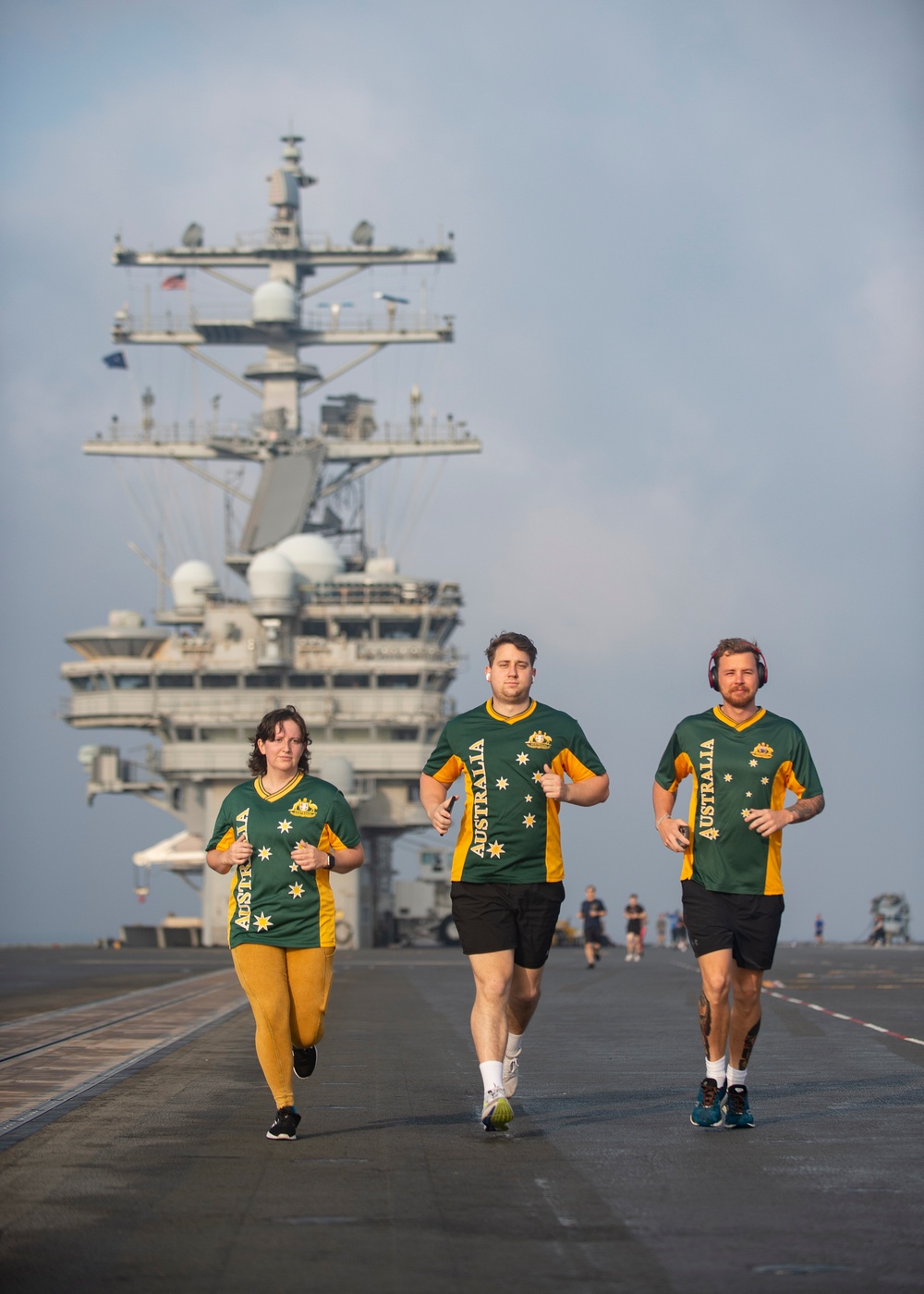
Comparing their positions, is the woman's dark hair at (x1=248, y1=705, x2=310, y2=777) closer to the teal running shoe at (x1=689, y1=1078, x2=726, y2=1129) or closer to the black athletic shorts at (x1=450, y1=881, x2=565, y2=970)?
the black athletic shorts at (x1=450, y1=881, x2=565, y2=970)

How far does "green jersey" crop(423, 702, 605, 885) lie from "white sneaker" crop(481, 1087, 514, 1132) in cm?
100

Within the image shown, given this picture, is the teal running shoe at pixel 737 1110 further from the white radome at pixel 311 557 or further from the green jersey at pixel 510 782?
the white radome at pixel 311 557

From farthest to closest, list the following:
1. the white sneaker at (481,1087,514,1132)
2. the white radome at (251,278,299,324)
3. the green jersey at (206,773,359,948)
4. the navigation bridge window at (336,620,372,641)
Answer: the white radome at (251,278,299,324) → the navigation bridge window at (336,620,372,641) → the green jersey at (206,773,359,948) → the white sneaker at (481,1087,514,1132)

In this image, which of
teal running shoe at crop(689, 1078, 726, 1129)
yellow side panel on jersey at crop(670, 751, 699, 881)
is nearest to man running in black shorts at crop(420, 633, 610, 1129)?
yellow side panel on jersey at crop(670, 751, 699, 881)

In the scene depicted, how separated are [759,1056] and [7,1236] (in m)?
8.02

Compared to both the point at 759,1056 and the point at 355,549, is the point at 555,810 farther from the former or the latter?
the point at 355,549

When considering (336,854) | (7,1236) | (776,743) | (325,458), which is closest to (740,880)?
(776,743)

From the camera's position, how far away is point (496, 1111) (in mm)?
8078

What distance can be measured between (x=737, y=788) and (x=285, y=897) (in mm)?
2318

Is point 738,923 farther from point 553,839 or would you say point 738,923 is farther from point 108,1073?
point 108,1073

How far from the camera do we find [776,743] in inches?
349

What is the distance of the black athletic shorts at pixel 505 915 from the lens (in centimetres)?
843

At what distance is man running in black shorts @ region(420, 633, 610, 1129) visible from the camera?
8.42m

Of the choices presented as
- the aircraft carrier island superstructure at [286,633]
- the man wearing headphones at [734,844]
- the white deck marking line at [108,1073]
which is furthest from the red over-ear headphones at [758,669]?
the aircraft carrier island superstructure at [286,633]
